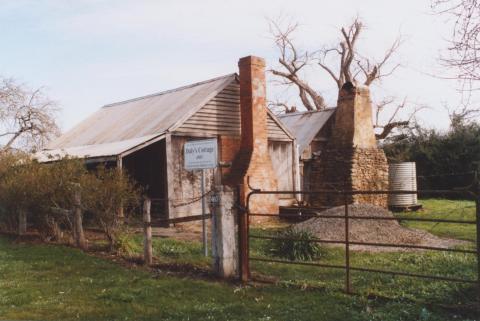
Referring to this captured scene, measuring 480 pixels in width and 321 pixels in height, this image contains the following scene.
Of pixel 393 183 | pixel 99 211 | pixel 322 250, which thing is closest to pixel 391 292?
pixel 322 250

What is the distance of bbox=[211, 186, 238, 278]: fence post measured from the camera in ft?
26.9

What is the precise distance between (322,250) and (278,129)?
409 inches

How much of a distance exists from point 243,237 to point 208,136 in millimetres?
10517

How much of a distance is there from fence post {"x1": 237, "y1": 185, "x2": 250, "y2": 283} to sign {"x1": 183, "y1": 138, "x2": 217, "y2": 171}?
2.30 metres

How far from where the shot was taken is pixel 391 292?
693cm

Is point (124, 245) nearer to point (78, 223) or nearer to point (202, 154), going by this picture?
point (78, 223)

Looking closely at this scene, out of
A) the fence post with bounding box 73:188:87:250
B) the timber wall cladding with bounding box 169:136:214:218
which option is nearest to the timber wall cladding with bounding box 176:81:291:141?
the timber wall cladding with bounding box 169:136:214:218

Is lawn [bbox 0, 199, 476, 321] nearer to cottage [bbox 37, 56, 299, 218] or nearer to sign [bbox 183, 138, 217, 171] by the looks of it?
sign [bbox 183, 138, 217, 171]

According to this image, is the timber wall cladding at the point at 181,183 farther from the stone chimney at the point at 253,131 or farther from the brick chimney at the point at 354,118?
the brick chimney at the point at 354,118

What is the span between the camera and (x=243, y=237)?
8117mm

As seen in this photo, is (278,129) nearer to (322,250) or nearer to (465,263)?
(322,250)

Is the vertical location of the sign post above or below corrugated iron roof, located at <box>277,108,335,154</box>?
below

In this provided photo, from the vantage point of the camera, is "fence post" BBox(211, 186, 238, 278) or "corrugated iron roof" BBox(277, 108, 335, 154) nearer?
"fence post" BBox(211, 186, 238, 278)

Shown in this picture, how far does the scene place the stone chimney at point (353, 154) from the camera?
2148cm
